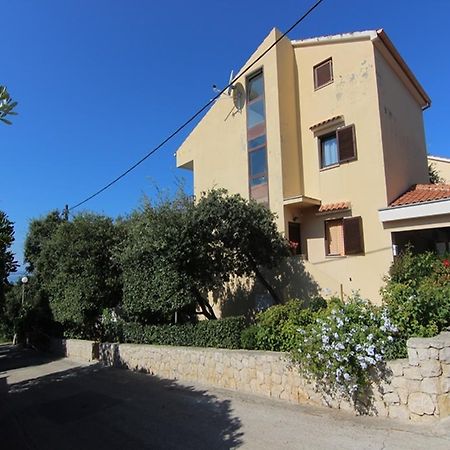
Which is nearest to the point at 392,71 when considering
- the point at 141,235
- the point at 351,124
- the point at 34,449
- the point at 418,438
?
the point at 351,124

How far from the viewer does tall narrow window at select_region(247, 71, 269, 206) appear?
1570cm

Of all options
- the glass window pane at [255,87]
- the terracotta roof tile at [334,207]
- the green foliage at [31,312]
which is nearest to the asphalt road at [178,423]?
the terracotta roof tile at [334,207]

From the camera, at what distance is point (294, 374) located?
24.7 ft

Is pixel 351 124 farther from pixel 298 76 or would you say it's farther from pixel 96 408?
pixel 96 408

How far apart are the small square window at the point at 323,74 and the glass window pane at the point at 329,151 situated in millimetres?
2021

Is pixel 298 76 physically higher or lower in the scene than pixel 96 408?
higher

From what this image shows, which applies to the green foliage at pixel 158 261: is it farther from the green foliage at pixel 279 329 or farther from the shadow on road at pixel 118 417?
the green foliage at pixel 279 329

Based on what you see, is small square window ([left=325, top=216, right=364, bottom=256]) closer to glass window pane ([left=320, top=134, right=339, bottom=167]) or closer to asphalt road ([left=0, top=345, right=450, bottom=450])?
glass window pane ([left=320, top=134, right=339, bottom=167])

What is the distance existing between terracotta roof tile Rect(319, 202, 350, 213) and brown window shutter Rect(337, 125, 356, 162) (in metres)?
1.51

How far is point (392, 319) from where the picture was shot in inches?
262

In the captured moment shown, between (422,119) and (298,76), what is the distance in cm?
617

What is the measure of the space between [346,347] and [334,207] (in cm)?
801

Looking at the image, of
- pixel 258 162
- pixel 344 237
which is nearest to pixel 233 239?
pixel 344 237

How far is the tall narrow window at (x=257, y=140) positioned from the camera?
15695 mm
